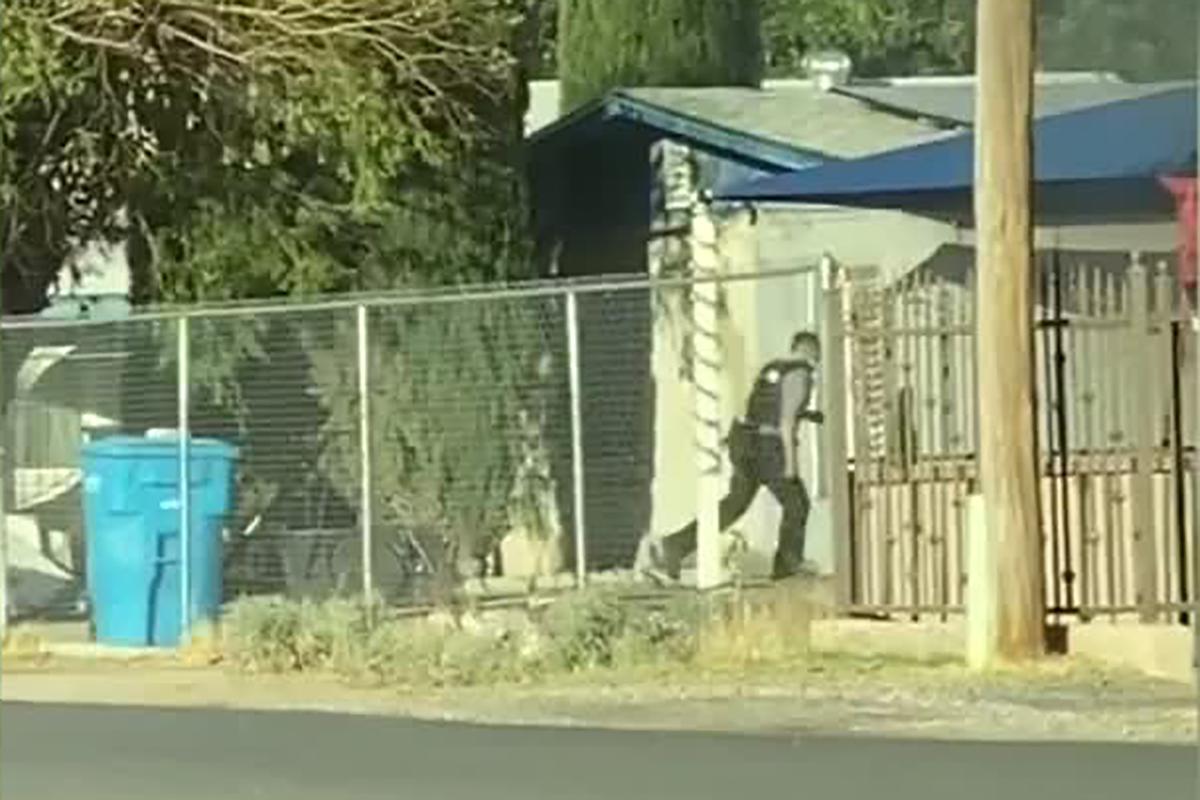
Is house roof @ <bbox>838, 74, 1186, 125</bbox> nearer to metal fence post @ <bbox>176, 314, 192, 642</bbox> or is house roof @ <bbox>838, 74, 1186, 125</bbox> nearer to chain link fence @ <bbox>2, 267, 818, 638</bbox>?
chain link fence @ <bbox>2, 267, 818, 638</bbox>

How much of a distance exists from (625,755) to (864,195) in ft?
27.1

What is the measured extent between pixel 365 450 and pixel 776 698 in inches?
209

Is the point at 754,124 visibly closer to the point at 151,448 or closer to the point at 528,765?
the point at 151,448

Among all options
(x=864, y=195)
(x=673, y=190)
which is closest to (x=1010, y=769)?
(x=864, y=195)

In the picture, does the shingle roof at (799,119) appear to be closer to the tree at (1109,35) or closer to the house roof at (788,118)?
the house roof at (788,118)

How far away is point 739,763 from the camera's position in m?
14.0

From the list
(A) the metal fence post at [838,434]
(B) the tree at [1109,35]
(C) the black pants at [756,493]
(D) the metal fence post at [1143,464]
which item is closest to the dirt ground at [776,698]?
(D) the metal fence post at [1143,464]

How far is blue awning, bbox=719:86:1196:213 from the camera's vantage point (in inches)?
857

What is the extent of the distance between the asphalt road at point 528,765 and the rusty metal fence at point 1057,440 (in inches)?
148

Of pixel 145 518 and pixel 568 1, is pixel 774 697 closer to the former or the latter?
pixel 145 518

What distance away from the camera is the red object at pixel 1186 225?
59.6 ft

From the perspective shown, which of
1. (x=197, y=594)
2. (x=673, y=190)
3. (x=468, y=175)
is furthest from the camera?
(x=673, y=190)

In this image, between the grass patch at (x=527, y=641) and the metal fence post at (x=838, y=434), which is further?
the metal fence post at (x=838, y=434)

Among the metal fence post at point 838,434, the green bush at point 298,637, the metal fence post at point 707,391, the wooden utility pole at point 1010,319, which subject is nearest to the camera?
the wooden utility pole at point 1010,319
